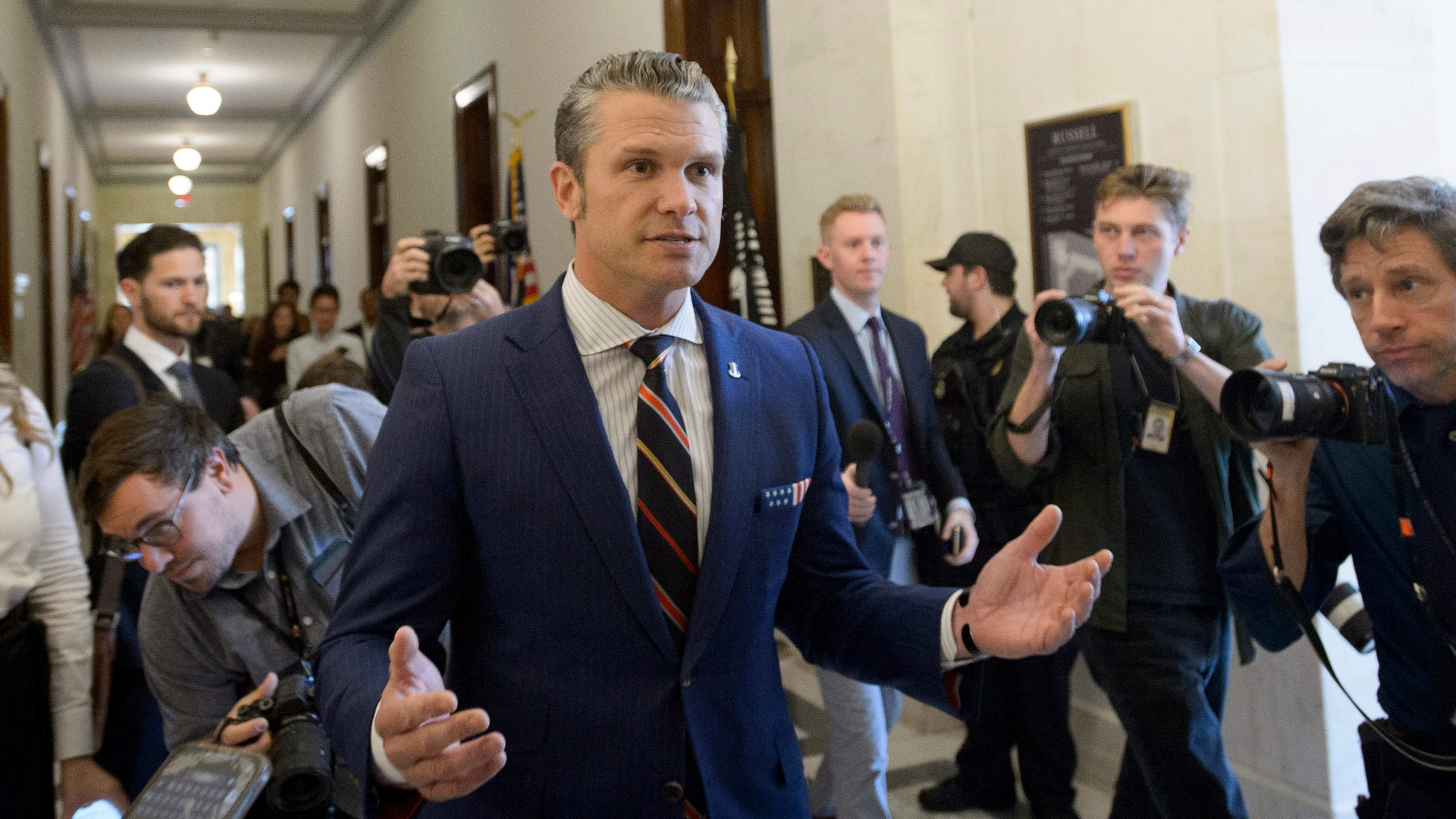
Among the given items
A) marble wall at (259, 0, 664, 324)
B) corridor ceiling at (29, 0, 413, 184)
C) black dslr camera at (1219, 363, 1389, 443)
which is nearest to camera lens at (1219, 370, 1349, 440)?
black dslr camera at (1219, 363, 1389, 443)

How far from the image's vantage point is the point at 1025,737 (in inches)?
143

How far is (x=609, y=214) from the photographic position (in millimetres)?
1478

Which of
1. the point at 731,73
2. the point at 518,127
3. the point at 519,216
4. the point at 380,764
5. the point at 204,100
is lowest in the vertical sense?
the point at 380,764

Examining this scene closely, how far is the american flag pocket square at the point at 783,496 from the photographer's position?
1.50 metres

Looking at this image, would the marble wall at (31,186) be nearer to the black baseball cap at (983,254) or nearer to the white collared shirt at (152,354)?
the white collared shirt at (152,354)

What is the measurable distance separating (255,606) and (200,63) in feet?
41.6

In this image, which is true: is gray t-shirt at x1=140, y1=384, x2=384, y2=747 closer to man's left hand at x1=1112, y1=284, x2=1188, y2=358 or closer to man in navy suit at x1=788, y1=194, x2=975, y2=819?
man in navy suit at x1=788, y1=194, x2=975, y2=819

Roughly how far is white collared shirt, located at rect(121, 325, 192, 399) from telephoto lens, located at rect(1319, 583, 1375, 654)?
315 centimetres

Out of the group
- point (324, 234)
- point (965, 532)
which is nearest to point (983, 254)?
point (965, 532)

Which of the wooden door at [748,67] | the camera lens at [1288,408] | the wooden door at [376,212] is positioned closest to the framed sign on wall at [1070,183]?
the wooden door at [748,67]

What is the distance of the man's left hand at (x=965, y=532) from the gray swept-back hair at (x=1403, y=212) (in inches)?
61.1

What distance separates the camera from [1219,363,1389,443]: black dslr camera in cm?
186

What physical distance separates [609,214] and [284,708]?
0.93 meters

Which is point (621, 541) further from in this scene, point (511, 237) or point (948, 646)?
point (511, 237)
